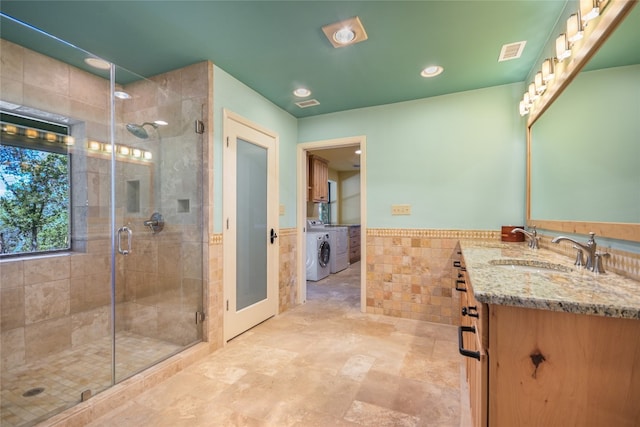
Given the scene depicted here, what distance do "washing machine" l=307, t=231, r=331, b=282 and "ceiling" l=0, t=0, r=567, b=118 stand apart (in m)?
2.58

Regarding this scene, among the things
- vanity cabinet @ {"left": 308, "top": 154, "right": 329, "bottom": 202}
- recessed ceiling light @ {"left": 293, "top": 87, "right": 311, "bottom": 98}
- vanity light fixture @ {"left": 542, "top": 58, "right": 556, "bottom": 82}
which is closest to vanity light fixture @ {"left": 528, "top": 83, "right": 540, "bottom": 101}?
vanity light fixture @ {"left": 542, "top": 58, "right": 556, "bottom": 82}

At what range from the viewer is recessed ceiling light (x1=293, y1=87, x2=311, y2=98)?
2.79 meters

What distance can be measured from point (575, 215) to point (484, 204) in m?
1.22

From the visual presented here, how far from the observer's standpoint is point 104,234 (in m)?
2.52

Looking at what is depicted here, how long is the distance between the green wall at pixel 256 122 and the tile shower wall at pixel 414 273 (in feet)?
3.54

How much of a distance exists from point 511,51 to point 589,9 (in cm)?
94

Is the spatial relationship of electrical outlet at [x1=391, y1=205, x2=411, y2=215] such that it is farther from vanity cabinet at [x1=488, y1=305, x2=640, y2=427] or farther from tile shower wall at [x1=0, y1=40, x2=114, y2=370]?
tile shower wall at [x1=0, y1=40, x2=114, y2=370]

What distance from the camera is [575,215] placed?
160cm

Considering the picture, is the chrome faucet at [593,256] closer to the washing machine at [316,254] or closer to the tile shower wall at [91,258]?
the tile shower wall at [91,258]

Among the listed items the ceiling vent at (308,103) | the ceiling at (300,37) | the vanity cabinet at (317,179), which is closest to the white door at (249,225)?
the ceiling vent at (308,103)

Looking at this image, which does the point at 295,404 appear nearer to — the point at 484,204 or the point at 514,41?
the point at 484,204

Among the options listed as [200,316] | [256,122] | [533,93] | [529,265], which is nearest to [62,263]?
[200,316]

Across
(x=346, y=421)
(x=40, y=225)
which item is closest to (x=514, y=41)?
(x=346, y=421)

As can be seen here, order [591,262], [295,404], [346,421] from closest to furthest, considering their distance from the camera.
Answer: [591,262] → [346,421] → [295,404]
